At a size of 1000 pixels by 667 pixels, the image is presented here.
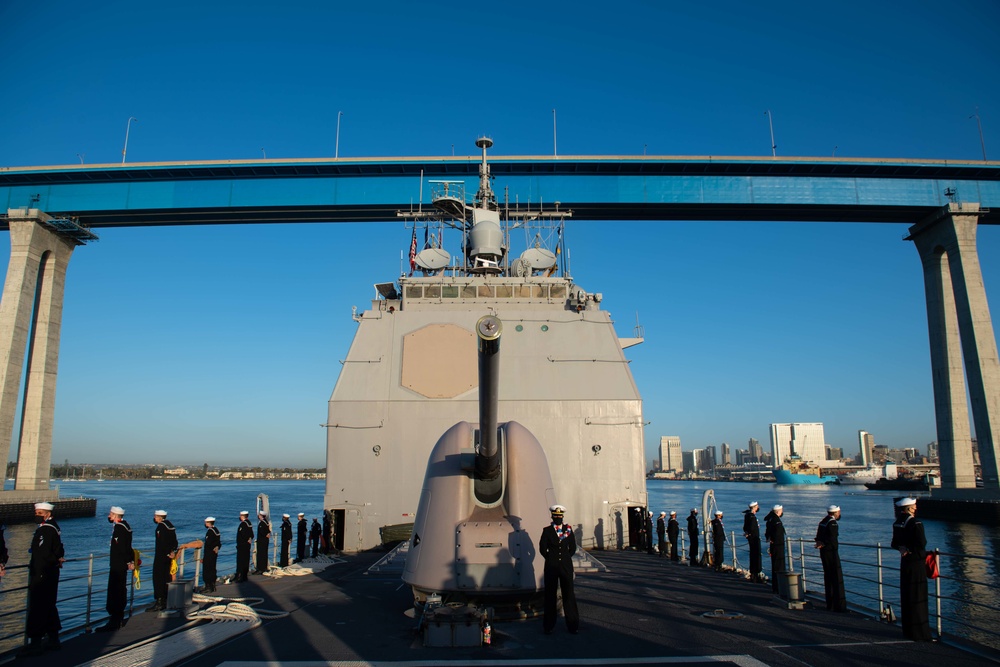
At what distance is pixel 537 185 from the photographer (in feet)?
81.6

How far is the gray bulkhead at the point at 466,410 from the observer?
37.3 feet

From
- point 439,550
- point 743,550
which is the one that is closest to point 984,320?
point 743,550

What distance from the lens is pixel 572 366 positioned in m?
12.2

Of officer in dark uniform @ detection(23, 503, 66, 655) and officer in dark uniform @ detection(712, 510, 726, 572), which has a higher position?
officer in dark uniform @ detection(23, 503, 66, 655)

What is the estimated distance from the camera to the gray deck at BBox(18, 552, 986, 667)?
4.72m

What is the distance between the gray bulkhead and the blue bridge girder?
12.8 metres

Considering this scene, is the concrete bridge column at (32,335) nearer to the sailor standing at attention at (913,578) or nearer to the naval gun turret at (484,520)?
the naval gun turret at (484,520)

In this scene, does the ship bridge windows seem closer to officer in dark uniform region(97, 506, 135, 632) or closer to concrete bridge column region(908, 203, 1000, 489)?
officer in dark uniform region(97, 506, 135, 632)

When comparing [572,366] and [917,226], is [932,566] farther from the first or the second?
[917,226]

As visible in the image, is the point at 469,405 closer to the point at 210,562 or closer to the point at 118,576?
the point at 210,562

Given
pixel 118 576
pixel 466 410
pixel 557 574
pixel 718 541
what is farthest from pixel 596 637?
pixel 466 410

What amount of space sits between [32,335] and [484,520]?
1093 inches

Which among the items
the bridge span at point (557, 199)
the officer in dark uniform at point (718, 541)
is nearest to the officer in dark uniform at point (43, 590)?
the officer in dark uniform at point (718, 541)

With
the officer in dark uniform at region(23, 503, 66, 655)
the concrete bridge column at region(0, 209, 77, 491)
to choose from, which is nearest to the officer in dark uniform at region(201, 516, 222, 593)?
the officer in dark uniform at region(23, 503, 66, 655)
